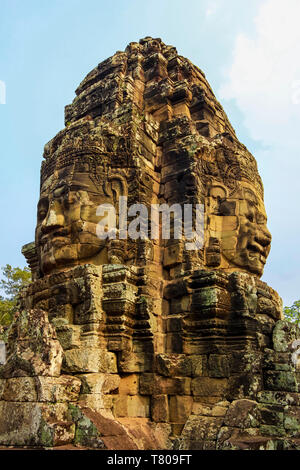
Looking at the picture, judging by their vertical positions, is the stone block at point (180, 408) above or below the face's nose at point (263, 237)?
below

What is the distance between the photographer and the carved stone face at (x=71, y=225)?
24.3 ft

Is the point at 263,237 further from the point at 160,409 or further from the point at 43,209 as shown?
the point at 43,209

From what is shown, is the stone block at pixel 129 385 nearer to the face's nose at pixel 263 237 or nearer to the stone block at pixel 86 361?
the stone block at pixel 86 361

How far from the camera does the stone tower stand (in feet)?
17.9

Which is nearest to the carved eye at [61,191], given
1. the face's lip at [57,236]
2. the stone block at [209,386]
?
the face's lip at [57,236]

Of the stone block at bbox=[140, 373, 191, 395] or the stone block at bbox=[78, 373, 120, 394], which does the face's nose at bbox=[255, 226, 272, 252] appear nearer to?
the stone block at bbox=[140, 373, 191, 395]

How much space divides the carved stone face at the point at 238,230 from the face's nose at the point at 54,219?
2778 mm

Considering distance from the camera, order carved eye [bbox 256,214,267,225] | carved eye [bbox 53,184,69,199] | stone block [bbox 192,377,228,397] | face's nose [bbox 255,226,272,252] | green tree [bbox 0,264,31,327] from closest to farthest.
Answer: stone block [bbox 192,377,228,397], carved eye [bbox 53,184,69,199], face's nose [bbox 255,226,272,252], carved eye [bbox 256,214,267,225], green tree [bbox 0,264,31,327]

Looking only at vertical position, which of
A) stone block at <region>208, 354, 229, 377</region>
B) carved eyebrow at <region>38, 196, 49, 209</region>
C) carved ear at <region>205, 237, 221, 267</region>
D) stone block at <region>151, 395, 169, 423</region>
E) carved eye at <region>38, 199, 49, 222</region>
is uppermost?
carved eyebrow at <region>38, 196, 49, 209</region>

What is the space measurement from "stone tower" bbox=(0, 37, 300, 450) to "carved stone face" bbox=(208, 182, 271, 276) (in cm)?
3

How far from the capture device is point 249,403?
5.74 metres

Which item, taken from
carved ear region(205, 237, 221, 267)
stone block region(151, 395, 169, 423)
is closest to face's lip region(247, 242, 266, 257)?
carved ear region(205, 237, 221, 267)

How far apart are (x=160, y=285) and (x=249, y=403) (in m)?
2.42
